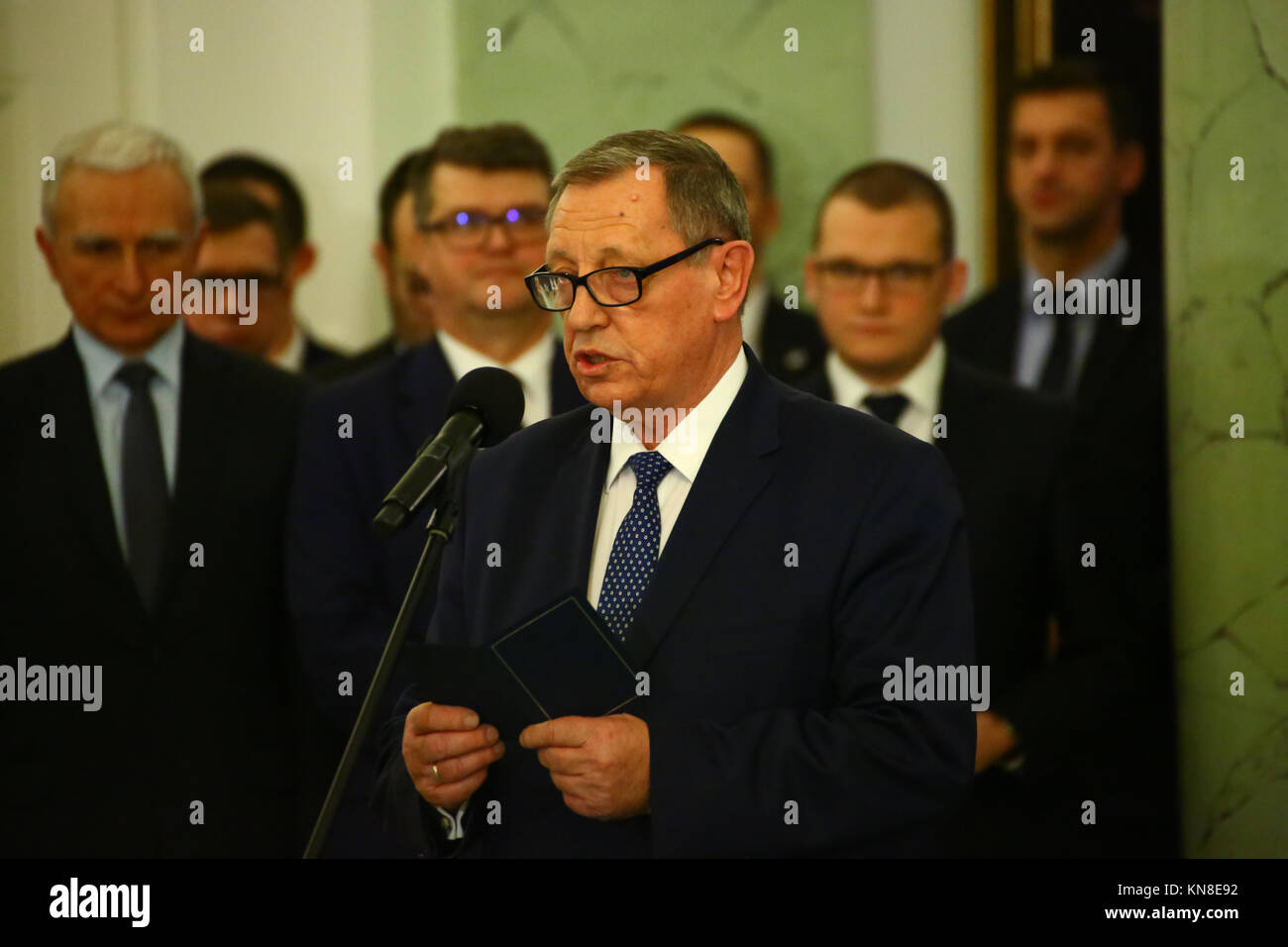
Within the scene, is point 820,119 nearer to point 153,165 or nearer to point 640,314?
point 153,165

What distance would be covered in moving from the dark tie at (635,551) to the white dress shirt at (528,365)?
40.4 inches

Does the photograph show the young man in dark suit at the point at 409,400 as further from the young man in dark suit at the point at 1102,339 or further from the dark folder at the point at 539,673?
the young man in dark suit at the point at 1102,339

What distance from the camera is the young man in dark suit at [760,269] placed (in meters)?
4.74

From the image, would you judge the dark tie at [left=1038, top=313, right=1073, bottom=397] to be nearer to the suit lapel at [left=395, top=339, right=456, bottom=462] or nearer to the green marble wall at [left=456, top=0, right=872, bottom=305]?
the green marble wall at [left=456, top=0, right=872, bottom=305]

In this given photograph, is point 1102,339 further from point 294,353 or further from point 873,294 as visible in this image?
point 294,353

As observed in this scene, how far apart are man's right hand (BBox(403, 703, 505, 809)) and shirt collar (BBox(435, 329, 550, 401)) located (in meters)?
1.29

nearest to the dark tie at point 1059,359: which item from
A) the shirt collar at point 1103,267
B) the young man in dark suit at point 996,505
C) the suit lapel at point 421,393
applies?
the shirt collar at point 1103,267

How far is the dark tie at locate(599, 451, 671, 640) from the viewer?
2.26 metres

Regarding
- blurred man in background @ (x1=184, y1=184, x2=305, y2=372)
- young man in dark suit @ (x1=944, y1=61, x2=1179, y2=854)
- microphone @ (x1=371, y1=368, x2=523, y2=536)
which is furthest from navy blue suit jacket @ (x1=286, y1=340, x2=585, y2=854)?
blurred man in background @ (x1=184, y1=184, x2=305, y2=372)

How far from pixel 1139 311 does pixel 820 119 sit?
1.56 m

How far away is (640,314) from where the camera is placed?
2.23 metres

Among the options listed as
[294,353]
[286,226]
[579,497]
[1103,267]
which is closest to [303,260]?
[286,226]

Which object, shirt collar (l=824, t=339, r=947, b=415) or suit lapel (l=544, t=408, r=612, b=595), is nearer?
suit lapel (l=544, t=408, r=612, b=595)

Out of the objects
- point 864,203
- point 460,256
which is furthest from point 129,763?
point 864,203
